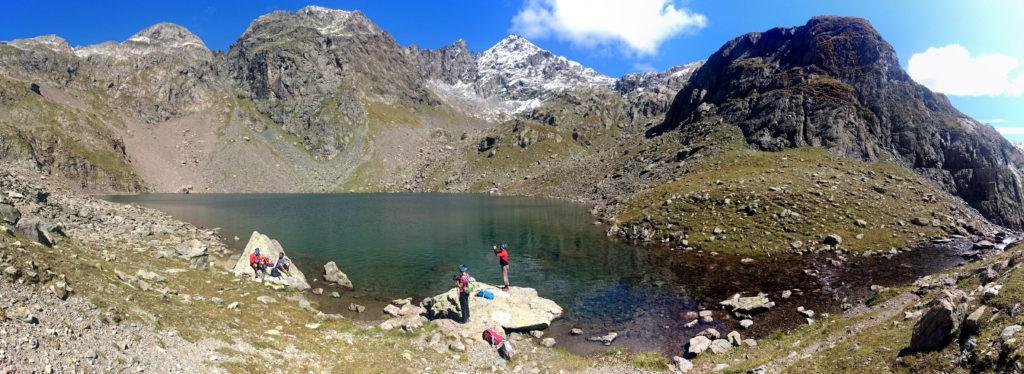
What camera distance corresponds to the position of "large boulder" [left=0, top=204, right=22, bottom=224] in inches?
923

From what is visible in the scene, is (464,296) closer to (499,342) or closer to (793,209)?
(499,342)

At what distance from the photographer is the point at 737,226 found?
193ft

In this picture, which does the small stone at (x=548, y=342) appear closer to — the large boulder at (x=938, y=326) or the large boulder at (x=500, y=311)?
the large boulder at (x=500, y=311)

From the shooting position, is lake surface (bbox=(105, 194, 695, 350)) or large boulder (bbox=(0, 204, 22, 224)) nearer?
large boulder (bbox=(0, 204, 22, 224))

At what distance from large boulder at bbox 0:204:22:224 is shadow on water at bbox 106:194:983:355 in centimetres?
1718

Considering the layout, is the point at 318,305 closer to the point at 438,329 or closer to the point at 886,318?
the point at 438,329

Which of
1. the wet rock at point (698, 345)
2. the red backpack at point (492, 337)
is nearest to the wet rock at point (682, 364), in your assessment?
the wet rock at point (698, 345)

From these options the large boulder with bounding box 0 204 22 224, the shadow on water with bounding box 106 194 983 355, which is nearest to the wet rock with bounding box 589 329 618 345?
the shadow on water with bounding box 106 194 983 355

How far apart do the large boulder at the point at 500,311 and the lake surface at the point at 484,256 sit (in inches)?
72.9

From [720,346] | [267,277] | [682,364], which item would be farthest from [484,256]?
[682,364]

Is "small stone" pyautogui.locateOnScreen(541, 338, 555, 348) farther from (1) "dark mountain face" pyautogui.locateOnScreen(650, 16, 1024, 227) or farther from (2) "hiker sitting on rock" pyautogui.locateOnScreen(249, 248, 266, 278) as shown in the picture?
(1) "dark mountain face" pyautogui.locateOnScreen(650, 16, 1024, 227)

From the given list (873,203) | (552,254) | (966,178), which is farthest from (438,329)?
(966,178)

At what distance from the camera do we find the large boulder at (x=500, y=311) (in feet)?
98.0

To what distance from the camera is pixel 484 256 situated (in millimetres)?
55812
